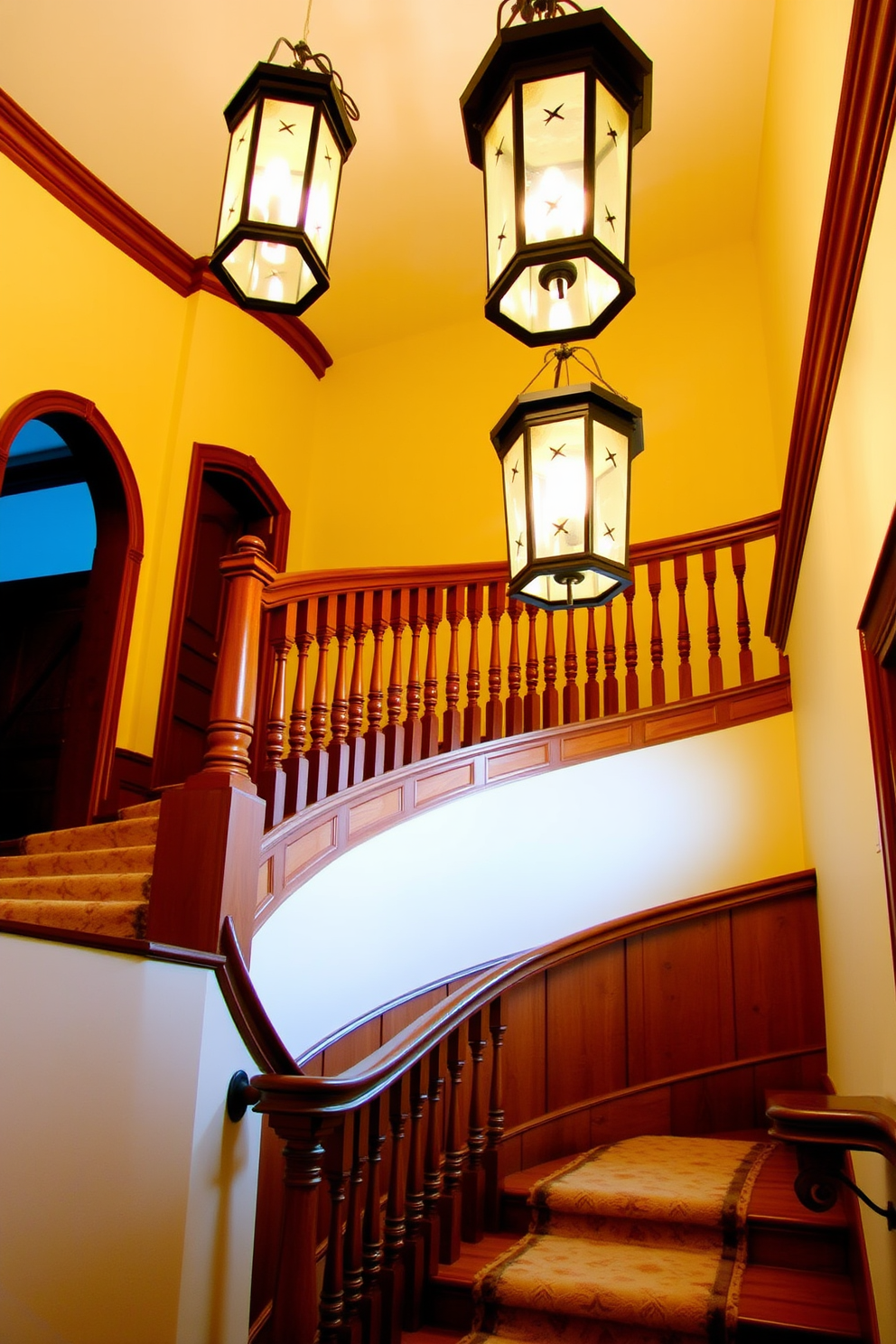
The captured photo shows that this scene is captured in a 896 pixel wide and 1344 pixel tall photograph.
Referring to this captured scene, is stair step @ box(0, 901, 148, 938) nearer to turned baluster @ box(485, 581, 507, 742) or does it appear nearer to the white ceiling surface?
turned baluster @ box(485, 581, 507, 742)

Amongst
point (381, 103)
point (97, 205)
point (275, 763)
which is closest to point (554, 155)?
point (275, 763)

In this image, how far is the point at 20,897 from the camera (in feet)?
10.9

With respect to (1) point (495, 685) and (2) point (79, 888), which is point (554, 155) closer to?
(2) point (79, 888)

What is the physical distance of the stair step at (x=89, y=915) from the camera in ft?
8.77

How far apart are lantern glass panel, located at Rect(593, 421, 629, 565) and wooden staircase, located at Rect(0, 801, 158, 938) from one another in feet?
4.98

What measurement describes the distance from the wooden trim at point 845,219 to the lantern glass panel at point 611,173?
0.43m

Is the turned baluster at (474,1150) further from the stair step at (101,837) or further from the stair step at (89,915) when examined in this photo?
the stair step at (101,837)

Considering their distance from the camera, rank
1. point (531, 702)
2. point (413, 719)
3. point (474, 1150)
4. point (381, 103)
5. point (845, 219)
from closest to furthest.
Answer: point (845, 219)
point (474, 1150)
point (413, 719)
point (531, 702)
point (381, 103)

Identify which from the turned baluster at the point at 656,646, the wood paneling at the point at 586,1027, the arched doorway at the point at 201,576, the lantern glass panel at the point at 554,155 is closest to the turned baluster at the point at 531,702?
the turned baluster at the point at 656,646

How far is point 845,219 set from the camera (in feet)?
6.84

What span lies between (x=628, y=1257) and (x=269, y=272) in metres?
2.67

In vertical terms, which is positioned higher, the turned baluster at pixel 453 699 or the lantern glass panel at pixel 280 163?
the lantern glass panel at pixel 280 163

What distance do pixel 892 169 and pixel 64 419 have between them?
443cm

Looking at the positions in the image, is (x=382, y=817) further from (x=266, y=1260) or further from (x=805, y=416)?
(x=805, y=416)
